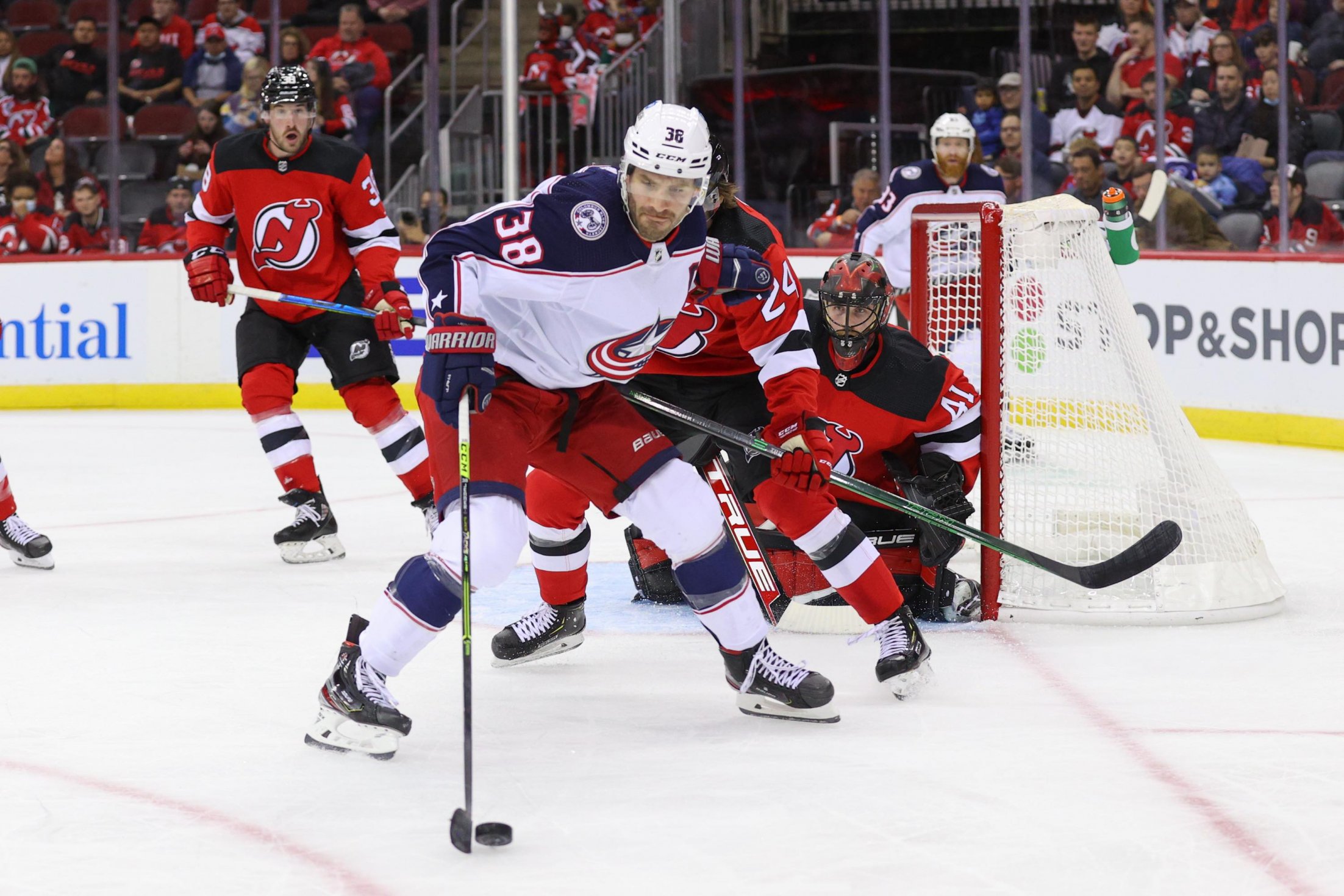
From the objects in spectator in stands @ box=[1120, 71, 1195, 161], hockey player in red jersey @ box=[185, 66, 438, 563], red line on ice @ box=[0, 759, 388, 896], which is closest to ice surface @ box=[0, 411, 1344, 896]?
red line on ice @ box=[0, 759, 388, 896]

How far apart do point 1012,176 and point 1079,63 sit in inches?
23.8

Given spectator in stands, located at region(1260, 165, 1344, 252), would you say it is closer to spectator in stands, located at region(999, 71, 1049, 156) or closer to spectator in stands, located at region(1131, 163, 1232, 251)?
spectator in stands, located at region(1131, 163, 1232, 251)

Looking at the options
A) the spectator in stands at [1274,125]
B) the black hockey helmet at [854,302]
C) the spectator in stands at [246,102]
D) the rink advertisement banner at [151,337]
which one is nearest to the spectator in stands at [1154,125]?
the spectator in stands at [1274,125]

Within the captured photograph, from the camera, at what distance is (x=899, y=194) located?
6066mm

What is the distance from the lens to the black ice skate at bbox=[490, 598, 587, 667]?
3.28 metres

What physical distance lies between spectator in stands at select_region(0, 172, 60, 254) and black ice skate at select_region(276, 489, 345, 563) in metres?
3.93

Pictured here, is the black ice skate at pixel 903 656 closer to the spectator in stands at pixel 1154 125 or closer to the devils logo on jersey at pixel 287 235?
the devils logo on jersey at pixel 287 235

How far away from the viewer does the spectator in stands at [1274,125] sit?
6.68 meters

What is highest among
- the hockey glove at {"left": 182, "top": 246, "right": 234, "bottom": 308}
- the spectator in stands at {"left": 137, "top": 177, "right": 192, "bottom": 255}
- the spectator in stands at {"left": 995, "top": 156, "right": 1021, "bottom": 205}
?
the spectator in stands at {"left": 995, "top": 156, "right": 1021, "bottom": 205}

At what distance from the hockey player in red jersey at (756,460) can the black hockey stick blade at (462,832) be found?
76 cm

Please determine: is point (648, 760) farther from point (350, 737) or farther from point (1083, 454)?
point (1083, 454)

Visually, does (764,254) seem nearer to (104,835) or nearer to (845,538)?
(845,538)

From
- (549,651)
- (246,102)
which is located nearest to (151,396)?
(246,102)

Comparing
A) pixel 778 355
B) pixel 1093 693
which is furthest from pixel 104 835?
pixel 1093 693
